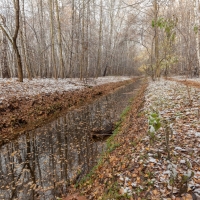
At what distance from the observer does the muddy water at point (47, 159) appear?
3.96 metres

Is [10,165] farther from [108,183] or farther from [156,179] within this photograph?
[156,179]

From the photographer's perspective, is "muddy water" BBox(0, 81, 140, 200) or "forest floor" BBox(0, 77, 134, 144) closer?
"muddy water" BBox(0, 81, 140, 200)

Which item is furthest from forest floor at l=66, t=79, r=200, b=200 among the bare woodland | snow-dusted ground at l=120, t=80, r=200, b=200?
the bare woodland

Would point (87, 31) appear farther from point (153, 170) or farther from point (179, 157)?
point (153, 170)

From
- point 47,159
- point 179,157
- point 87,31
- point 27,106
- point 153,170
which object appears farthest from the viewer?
point 87,31

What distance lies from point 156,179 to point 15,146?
499 cm

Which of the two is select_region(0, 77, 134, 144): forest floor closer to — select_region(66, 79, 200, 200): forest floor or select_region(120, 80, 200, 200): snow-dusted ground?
select_region(66, 79, 200, 200): forest floor

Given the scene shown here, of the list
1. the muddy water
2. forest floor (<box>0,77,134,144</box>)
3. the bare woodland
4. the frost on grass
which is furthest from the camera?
the bare woodland

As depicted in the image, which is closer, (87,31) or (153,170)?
(153,170)

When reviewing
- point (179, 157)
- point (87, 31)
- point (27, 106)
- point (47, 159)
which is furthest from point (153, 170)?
point (87, 31)

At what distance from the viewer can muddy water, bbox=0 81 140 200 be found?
3957mm

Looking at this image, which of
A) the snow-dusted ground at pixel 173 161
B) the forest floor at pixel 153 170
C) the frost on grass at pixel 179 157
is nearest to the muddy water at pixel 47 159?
the forest floor at pixel 153 170

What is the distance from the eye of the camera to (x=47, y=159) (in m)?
5.12

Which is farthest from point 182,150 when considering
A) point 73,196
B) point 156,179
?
Result: point 73,196
